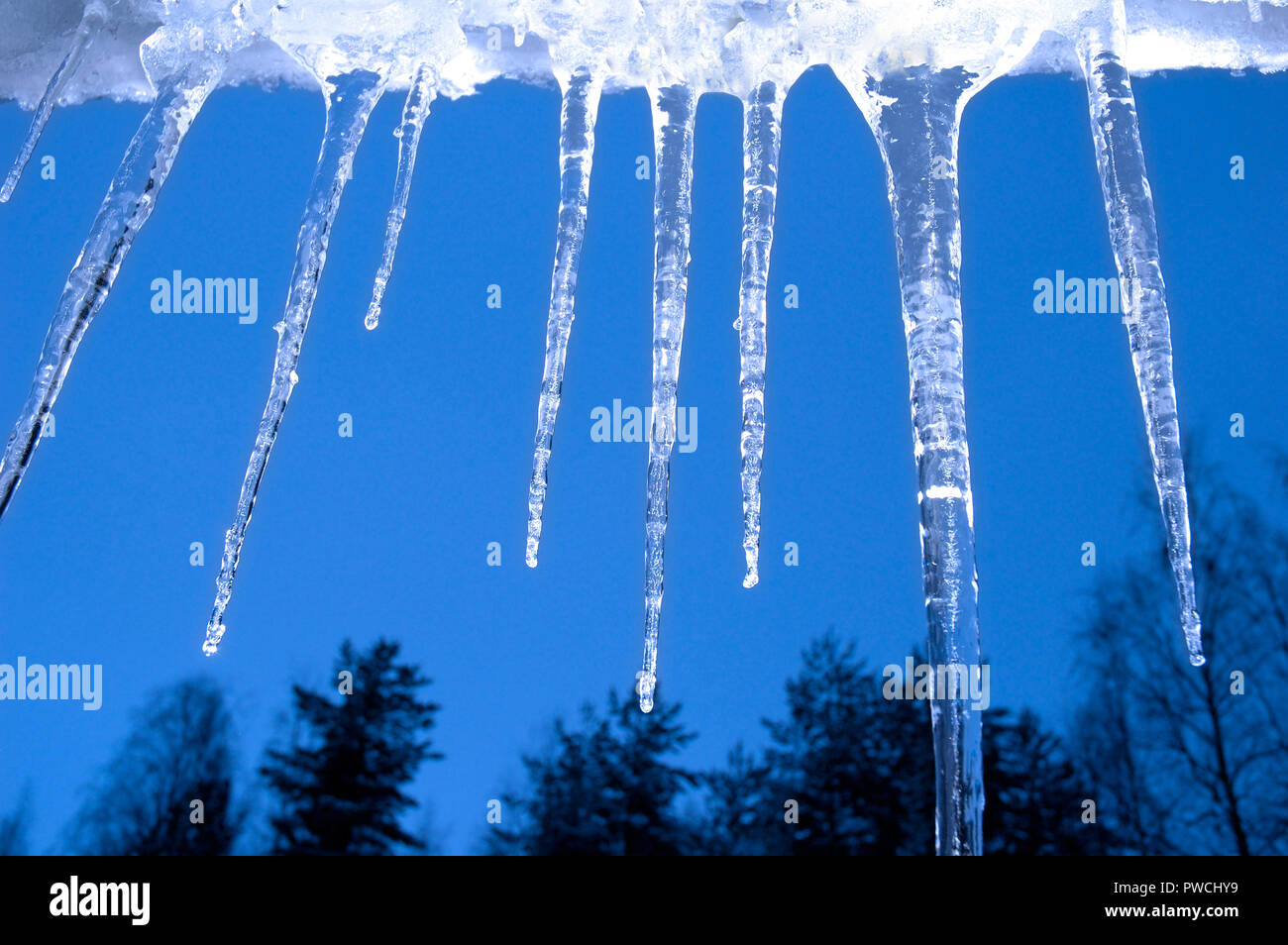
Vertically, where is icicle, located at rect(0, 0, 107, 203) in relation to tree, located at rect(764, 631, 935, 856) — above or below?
above

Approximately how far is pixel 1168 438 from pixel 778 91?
3.47 ft

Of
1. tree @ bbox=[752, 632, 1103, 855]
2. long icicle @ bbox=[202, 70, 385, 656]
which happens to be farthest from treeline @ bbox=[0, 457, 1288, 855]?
long icicle @ bbox=[202, 70, 385, 656]

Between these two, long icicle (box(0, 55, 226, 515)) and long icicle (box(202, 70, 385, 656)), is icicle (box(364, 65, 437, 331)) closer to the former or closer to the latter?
long icicle (box(202, 70, 385, 656))

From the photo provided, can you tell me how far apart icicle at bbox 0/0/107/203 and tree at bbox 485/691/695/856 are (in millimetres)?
7326

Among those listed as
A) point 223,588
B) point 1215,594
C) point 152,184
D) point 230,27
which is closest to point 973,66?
point 230,27

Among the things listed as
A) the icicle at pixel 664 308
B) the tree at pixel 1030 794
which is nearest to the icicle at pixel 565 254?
the icicle at pixel 664 308

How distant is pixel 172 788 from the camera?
9875 mm

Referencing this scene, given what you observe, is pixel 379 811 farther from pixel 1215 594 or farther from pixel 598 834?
pixel 1215 594

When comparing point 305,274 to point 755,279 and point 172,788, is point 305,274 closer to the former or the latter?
point 755,279

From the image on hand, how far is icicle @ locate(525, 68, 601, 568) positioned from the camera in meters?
1.98

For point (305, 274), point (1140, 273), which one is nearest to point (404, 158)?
point (305, 274)

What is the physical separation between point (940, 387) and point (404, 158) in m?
1.38
